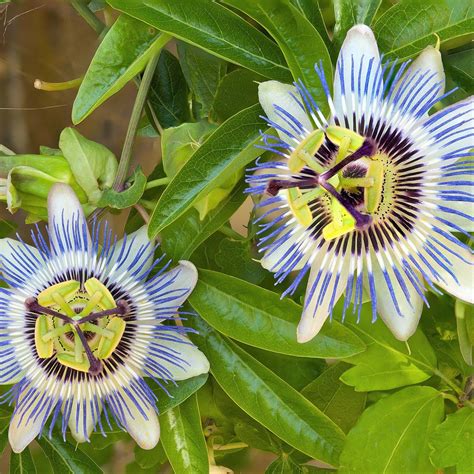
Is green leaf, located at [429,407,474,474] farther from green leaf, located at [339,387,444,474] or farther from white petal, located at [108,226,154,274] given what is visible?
white petal, located at [108,226,154,274]

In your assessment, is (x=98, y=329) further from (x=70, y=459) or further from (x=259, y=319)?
(x=70, y=459)

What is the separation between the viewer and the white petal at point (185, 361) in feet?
3.69

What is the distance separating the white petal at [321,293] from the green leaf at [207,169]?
17 cm

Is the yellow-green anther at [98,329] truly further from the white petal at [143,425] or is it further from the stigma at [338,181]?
the stigma at [338,181]

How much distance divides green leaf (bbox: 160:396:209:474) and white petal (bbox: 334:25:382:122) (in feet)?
1.78

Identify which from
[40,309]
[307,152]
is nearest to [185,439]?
[40,309]

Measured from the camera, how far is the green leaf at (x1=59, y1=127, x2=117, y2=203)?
3.49 ft

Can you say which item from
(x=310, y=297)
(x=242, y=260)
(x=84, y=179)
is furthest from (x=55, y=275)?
(x=310, y=297)

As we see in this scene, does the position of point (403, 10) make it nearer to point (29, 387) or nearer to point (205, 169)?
point (205, 169)

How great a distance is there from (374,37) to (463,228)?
10.9 inches

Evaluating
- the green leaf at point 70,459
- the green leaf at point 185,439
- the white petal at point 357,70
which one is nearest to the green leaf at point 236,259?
the green leaf at point 185,439

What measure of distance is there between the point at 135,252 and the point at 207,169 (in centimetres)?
19

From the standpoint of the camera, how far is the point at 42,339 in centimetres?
107

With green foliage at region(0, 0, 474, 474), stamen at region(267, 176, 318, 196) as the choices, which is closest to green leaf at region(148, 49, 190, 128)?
green foliage at region(0, 0, 474, 474)
